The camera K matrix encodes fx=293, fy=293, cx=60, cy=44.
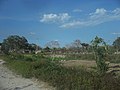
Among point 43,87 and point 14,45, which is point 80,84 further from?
point 14,45

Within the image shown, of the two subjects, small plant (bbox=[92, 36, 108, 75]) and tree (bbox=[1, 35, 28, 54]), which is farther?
tree (bbox=[1, 35, 28, 54])

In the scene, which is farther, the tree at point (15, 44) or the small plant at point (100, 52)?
the tree at point (15, 44)

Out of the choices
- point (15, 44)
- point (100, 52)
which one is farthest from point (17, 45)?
point (100, 52)

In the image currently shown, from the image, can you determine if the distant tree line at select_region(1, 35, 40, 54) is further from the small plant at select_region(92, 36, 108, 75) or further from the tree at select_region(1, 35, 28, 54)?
the small plant at select_region(92, 36, 108, 75)

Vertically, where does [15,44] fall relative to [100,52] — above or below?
above

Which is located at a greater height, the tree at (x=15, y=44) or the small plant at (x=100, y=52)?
the tree at (x=15, y=44)

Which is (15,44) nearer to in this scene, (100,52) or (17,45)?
(17,45)

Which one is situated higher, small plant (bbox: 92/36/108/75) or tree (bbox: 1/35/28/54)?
tree (bbox: 1/35/28/54)

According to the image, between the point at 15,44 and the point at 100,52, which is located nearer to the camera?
the point at 100,52

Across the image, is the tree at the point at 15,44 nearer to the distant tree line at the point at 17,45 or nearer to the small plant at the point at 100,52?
the distant tree line at the point at 17,45

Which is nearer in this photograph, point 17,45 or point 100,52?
point 100,52

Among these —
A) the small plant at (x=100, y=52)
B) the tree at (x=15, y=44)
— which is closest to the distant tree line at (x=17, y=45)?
the tree at (x=15, y=44)

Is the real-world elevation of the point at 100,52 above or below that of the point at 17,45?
below

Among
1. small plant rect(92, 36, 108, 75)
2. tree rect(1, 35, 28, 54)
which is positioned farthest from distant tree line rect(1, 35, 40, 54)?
small plant rect(92, 36, 108, 75)
